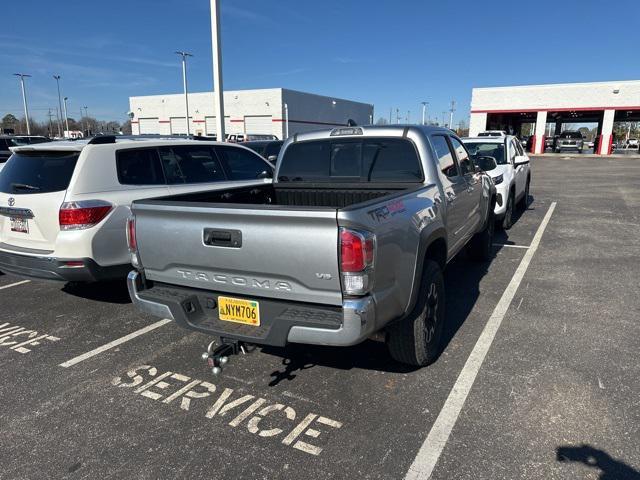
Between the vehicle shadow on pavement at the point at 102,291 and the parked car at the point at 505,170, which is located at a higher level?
the parked car at the point at 505,170

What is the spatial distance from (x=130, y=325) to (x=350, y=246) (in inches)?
119

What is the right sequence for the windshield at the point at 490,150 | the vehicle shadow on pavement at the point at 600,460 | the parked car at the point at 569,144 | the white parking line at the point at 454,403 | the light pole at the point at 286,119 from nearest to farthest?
the vehicle shadow on pavement at the point at 600,460 < the white parking line at the point at 454,403 < the windshield at the point at 490,150 < the parked car at the point at 569,144 < the light pole at the point at 286,119

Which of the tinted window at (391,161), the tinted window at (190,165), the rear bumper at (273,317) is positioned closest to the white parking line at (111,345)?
the rear bumper at (273,317)

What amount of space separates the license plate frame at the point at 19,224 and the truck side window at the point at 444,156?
4151 mm

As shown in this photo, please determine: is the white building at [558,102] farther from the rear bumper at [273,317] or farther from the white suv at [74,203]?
the rear bumper at [273,317]

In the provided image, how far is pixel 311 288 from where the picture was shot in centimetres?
277

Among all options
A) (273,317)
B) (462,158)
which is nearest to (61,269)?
(273,317)

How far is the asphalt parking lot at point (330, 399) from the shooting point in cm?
265

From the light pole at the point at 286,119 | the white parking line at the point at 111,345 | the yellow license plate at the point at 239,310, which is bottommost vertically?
the white parking line at the point at 111,345

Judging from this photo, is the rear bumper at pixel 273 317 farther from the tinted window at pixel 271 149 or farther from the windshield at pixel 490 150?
the tinted window at pixel 271 149

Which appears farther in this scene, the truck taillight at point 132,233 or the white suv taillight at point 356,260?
the truck taillight at point 132,233

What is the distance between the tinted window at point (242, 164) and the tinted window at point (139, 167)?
1063mm

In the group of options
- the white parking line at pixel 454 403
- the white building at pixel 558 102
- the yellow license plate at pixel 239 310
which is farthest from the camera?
the white building at pixel 558 102

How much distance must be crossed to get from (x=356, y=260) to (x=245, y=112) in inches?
2008
